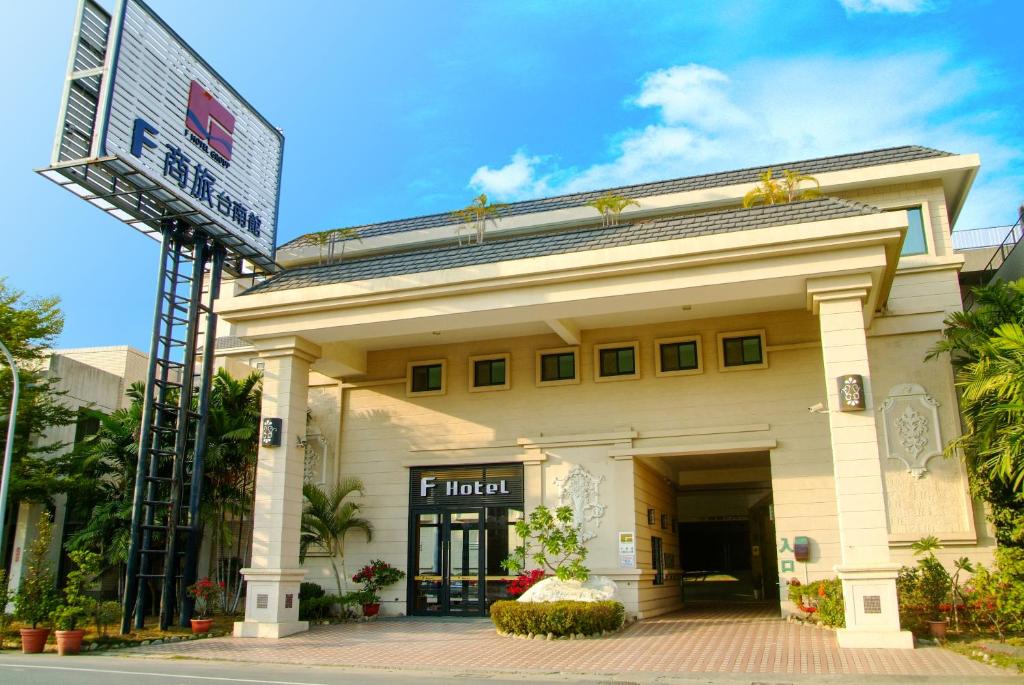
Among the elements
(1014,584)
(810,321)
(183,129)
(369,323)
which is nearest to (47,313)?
(183,129)

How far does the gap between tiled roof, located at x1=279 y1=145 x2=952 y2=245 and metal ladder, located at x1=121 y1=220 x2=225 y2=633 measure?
14.4 feet

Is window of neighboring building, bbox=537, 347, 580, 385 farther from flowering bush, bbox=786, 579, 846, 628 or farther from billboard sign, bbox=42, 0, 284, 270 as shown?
billboard sign, bbox=42, 0, 284, 270

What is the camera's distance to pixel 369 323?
17156 mm

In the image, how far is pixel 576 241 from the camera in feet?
53.7

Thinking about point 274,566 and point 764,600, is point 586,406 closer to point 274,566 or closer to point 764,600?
point 274,566

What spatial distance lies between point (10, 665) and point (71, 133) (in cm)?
1009

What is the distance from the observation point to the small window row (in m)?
18.1

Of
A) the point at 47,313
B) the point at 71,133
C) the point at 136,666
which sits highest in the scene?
the point at 71,133

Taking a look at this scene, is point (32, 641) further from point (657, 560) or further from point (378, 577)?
point (657, 560)

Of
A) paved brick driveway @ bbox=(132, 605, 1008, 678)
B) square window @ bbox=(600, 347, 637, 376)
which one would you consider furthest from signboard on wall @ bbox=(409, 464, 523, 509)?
square window @ bbox=(600, 347, 637, 376)

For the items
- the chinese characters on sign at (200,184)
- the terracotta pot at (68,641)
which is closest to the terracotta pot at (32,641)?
the terracotta pot at (68,641)

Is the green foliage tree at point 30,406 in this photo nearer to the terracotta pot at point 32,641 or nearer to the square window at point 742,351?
the terracotta pot at point 32,641

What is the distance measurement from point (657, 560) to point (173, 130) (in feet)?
49.2

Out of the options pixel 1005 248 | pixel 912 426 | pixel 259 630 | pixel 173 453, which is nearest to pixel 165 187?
pixel 173 453
